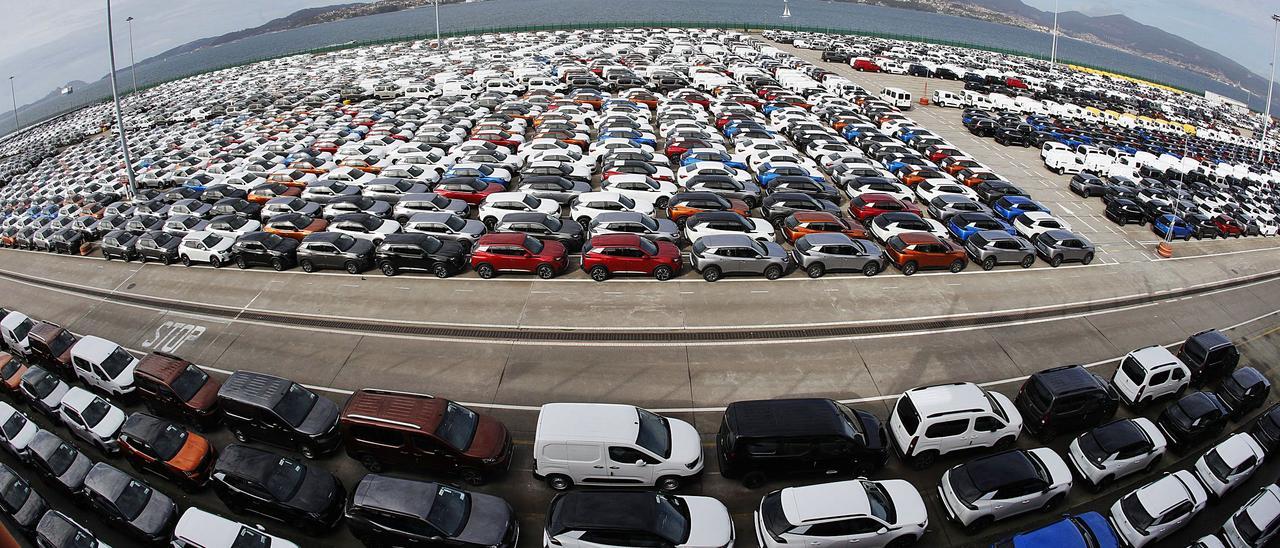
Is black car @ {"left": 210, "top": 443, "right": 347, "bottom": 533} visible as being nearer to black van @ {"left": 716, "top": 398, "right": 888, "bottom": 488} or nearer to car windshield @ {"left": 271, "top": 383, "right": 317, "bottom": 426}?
car windshield @ {"left": 271, "top": 383, "right": 317, "bottom": 426}

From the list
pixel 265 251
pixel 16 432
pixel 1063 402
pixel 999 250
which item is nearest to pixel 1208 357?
pixel 1063 402

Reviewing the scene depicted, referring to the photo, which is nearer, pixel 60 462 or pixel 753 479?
pixel 753 479

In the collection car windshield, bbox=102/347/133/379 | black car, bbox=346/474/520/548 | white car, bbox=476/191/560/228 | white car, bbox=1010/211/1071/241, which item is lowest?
black car, bbox=346/474/520/548

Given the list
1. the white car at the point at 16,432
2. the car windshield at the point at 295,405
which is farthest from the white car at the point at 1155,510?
the white car at the point at 16,432

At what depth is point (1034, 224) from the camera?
90.7 ft

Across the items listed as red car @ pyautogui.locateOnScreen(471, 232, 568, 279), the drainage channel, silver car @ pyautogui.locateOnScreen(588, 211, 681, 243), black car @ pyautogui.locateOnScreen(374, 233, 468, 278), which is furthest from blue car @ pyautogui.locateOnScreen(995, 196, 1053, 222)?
black car @ pyautogui.locateOnScreen(374, 233, 468, 278)

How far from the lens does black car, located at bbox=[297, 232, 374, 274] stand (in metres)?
23.3

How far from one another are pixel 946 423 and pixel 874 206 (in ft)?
54.2

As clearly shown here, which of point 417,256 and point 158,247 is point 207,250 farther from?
point 417,256

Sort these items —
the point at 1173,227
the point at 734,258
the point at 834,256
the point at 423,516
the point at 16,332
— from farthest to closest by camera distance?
1. the point at 1173,227
2. the point at 834,256
3. the point at 734,258
4. the point at 16,332
5. the point at 423,516

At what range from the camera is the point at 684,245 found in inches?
1002

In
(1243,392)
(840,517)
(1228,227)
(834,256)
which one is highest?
(834,256)

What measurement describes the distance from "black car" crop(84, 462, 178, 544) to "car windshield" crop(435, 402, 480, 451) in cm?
571

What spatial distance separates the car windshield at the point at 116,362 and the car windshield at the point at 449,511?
11.6 meters
